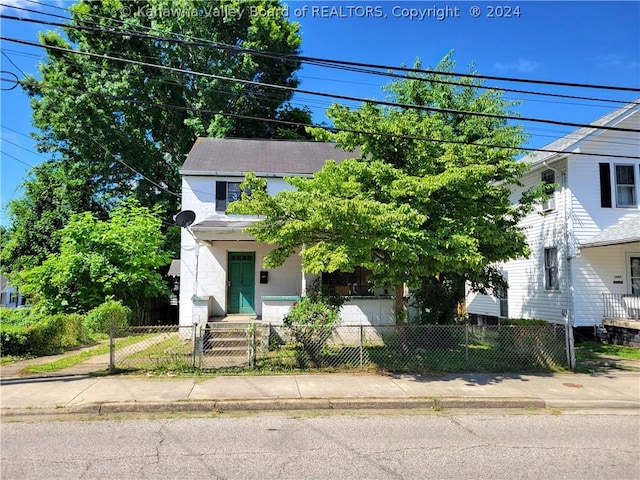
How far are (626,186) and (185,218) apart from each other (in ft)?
51.9

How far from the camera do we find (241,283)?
16328mm

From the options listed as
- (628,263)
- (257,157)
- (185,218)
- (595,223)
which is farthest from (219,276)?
(628,263)

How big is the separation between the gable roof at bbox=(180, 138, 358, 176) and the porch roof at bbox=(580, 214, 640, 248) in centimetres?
954

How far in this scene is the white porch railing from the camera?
14883 millimetres

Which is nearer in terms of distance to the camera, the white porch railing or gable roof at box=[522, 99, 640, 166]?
the white porch railing

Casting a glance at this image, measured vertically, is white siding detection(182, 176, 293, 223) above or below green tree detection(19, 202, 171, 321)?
above

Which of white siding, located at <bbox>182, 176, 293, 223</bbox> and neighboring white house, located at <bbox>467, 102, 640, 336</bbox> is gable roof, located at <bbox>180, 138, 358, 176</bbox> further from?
neighboring white house, located at <bbox>467, 102, 640, 336</bbox>

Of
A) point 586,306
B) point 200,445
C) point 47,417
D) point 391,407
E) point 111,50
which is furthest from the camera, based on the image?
point 111,50

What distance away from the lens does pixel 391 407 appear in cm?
744

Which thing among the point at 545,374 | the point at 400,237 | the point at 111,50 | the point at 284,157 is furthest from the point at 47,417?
the point at 111,50

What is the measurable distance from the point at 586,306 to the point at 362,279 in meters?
7.84

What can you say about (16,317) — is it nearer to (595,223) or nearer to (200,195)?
(200,195)

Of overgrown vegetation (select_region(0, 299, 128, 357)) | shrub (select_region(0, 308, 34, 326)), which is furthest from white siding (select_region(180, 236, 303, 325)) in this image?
shrub (select_region(0, 308, 34, 326))

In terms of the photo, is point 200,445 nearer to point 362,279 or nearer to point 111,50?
point 362,279
